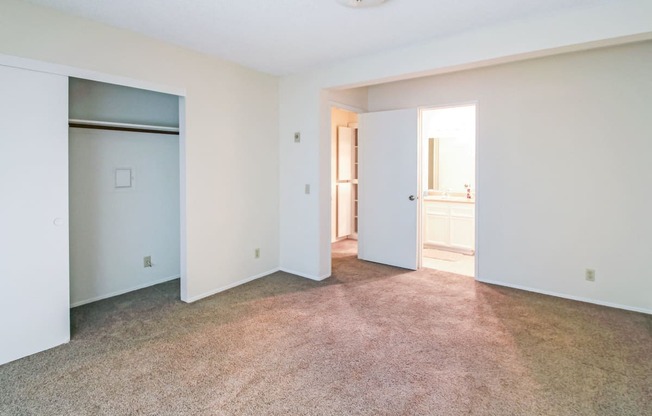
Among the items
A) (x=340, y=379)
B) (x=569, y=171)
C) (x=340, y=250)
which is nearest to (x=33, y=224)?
(x=340, y=379)

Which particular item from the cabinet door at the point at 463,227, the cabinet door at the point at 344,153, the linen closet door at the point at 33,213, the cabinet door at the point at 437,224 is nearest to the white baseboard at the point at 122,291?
the linen closet door at the point at 33,213

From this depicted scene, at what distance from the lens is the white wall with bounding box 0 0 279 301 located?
8.57 ft

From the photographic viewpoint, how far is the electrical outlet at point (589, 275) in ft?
11.5

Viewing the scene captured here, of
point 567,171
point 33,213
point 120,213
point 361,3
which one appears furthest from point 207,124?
point 567,171

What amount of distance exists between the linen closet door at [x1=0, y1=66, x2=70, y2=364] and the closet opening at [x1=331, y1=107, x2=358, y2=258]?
3.99 m

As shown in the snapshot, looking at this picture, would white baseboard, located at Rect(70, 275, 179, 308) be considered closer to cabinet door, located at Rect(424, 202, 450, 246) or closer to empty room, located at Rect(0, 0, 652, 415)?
empty room, located at Rect(0, 0, 652, 415)

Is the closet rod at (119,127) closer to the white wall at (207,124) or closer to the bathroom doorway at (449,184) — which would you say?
the white wall at (207,124)

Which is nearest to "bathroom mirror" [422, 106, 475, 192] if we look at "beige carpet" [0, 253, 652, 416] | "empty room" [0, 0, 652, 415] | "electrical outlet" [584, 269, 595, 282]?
"empty room" [0, 0, 652, 415]

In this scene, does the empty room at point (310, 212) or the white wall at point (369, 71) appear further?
the white wall at point (369, 71)

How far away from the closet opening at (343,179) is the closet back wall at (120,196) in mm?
2813

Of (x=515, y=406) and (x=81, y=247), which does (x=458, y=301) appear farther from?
(x=81, y=247)

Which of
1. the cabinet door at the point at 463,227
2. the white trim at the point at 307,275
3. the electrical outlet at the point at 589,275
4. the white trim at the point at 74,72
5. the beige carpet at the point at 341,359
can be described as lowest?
the beige carpet at the point at 341,359

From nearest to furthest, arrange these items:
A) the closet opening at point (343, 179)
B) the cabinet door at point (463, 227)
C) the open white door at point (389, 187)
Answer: the open white door at point (389, 187) → the cabinet door at point (463, 227) → the closet opening at point (343, 179)

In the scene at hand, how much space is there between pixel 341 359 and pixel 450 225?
149 inches
